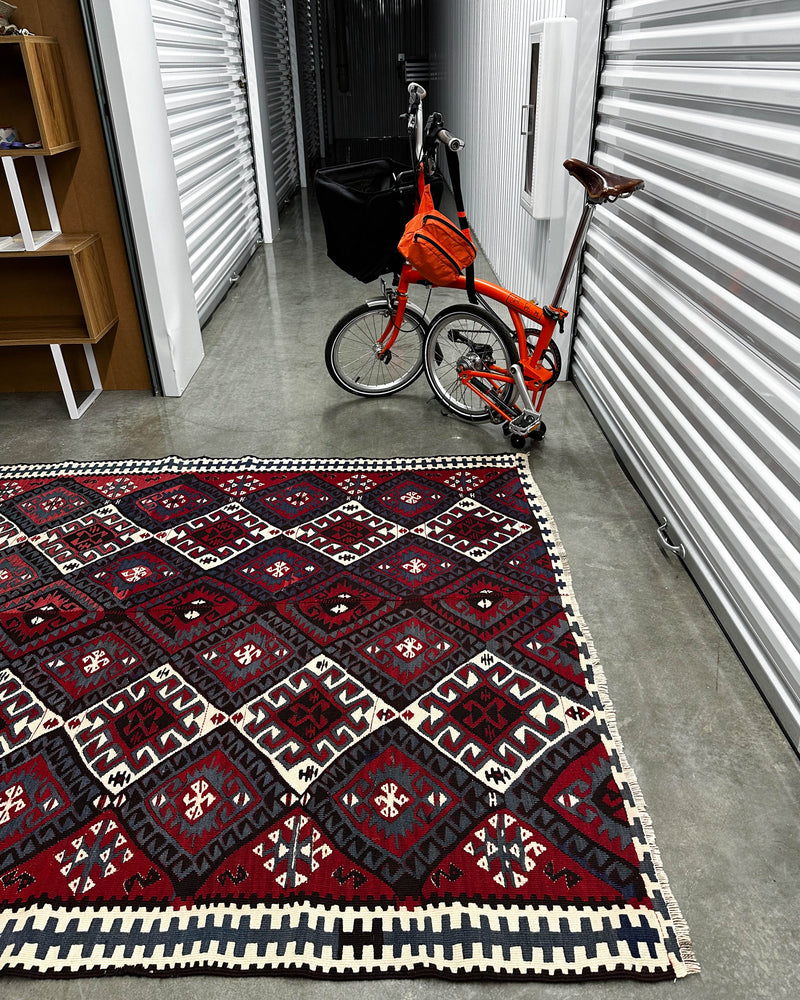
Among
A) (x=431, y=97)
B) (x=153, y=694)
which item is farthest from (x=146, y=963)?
(x=431, y=97)

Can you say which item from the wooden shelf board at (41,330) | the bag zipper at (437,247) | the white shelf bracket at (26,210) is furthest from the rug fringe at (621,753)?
the white shelf bracket at (26,210)

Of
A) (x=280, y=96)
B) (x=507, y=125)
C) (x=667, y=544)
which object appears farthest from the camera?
(x=280, y=96)

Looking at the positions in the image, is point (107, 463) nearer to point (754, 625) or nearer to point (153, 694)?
point (153, 694)

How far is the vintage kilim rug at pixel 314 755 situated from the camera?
1.49 m

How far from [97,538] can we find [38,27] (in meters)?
2.26

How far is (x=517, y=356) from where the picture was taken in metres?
3.14

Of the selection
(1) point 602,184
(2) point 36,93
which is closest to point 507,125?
(1) point 602,184

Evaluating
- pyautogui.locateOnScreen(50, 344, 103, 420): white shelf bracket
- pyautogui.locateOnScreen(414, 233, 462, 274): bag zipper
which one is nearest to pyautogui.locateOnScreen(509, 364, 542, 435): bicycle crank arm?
pyautogui.locateOnScreen(414, 233, 462, 274): bag zipper

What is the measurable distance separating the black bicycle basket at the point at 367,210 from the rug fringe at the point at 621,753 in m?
1.24

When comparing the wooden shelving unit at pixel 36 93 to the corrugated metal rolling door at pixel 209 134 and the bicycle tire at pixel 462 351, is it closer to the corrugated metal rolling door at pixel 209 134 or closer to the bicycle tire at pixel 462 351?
the corrugated metal rolling door at pixel 209 134

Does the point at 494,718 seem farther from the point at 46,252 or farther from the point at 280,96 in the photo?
the point at 280,96

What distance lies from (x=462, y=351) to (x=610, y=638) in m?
1.73

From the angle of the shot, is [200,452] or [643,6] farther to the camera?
[200,452]

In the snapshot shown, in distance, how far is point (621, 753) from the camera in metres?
1.85
